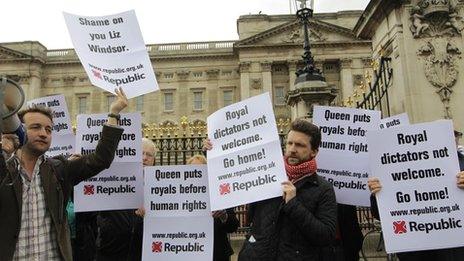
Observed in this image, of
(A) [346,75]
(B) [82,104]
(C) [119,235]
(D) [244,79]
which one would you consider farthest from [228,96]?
(C) [119,235]

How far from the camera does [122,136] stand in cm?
443

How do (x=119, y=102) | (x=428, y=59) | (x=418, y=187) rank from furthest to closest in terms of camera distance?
1. (x=428, y=59)
2. (x=119, y=102)
3. (x=418, y=187)

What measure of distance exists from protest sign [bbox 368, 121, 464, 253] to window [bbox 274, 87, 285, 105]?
41302mm

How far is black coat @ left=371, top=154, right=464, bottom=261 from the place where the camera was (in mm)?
3588

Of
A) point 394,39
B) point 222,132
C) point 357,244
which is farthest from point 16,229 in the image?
point 394,39

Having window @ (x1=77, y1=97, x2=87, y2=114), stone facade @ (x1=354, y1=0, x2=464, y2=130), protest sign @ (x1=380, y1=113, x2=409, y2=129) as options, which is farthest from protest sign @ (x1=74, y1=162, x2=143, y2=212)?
window @ (x1=77, y1=97, x2=87, y2=114)

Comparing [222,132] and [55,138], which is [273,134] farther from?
[55,138]

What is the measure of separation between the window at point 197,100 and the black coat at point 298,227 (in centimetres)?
4554

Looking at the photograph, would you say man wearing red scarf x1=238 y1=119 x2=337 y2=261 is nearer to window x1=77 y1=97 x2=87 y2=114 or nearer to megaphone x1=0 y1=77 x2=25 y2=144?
megaphone x1=0 y1=77 x2=25 y2=144

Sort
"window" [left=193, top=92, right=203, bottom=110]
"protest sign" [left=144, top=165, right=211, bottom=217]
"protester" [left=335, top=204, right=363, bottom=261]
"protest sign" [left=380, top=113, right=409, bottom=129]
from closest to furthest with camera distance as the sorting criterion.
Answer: "protester" [left=335, top=204, right=363, bottom=261]
"protest sign" [left=144, top=165, right=211, bottom=217]
"protest sign" [left=380, top=113, right=409, bottom=129]
"window" [left=193, top=92, right=203, bottom=110]

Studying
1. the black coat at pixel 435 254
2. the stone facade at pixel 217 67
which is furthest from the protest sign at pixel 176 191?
the stone facade at pixel 217 67

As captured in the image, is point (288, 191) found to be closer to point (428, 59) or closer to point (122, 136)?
point (122, 136)

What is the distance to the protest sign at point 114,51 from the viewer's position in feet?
14.1

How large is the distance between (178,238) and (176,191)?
42cm
